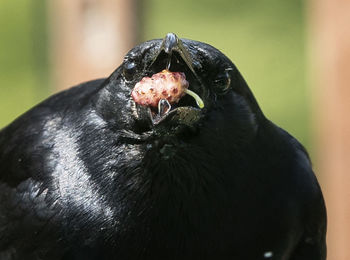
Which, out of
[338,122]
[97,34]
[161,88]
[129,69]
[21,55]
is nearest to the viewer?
[161,88]

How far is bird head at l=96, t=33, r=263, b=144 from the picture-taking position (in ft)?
9.59

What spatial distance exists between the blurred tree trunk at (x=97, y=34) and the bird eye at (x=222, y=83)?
7.33 feet

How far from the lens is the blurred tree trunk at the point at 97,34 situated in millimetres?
5355

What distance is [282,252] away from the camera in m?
3.39

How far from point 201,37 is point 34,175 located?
662cm

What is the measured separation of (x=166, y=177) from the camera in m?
3.15

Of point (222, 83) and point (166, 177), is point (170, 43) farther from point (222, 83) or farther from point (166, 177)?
point (166, 177)

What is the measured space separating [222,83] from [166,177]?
35 centimetres

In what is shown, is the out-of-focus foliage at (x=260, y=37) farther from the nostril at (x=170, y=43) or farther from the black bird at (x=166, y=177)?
the nostril at (x=170, y=43)

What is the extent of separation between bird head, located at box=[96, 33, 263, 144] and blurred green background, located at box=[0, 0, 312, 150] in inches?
203

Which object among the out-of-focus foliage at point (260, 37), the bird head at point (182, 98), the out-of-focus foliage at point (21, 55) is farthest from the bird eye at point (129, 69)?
the out-of-focus foliage at point (21, 55)

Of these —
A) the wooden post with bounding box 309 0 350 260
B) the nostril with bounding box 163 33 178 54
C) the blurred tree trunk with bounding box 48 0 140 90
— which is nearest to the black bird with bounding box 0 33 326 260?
the nostril with bounding box 163 33 178 54

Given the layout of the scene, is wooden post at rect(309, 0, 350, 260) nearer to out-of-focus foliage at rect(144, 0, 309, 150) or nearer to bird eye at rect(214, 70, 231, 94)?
bird eye at rect(214, 70, 231, 94)

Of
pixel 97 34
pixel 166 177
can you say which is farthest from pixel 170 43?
pixel 97 34
